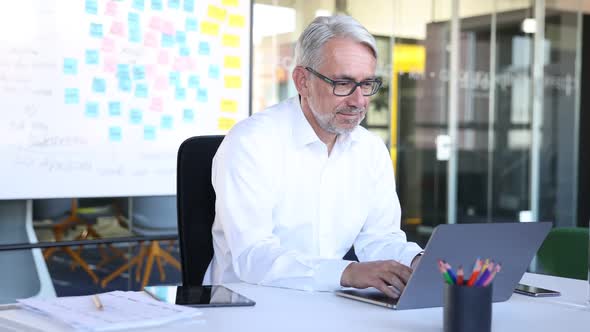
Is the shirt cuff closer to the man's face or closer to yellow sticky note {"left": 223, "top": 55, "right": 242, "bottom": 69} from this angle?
the man's face

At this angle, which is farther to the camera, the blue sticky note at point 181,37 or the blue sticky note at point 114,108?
the blue sticky note at point 181,37

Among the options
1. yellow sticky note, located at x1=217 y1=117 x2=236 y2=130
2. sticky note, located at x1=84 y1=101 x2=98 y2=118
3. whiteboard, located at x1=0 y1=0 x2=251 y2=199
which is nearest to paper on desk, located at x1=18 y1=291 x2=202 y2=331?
whiteboard, located at x1=0 y1=0 x2=251 y2=199

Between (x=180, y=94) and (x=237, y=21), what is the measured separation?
0.52 meters

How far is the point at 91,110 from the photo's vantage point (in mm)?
3996

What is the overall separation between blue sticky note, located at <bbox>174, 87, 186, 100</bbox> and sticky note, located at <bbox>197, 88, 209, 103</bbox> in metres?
0.08

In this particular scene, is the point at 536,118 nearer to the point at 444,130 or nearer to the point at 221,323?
the point at 444,130

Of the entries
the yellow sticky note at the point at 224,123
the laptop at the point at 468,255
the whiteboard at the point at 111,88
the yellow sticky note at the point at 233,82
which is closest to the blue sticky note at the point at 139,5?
the whiteboard at the point at 111,88

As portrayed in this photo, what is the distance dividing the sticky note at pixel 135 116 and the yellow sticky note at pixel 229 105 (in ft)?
1.56

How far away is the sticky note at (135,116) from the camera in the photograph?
412 cm

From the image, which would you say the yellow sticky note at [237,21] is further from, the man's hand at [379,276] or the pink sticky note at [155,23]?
the man's hand at [379,276]

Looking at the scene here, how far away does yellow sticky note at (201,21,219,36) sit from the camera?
4.34 metres

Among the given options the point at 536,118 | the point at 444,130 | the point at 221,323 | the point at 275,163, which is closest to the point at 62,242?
the point at 275,163

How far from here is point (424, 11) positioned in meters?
6.46

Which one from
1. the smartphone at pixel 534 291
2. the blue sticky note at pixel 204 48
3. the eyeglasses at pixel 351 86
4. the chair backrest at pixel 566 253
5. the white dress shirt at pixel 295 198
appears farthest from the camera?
the blue sticky note at pixel 204 48
